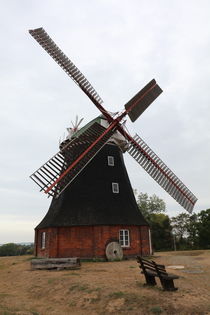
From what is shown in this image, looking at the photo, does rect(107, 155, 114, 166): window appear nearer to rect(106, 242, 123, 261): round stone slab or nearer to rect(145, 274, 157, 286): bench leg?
rect(106, 242, 123, 261): round stone slab

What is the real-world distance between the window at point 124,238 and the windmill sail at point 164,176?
439 centimetres

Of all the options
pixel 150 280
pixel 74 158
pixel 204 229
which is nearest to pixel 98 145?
pixel 74 158

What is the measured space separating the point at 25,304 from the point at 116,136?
46.2 ft

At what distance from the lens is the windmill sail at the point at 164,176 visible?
1727 cm

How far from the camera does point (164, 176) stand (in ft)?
58.1

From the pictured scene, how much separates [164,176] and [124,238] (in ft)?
17.6

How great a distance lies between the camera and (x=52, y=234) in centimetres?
1730

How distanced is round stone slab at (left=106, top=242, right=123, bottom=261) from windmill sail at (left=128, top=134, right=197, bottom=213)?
518 cm

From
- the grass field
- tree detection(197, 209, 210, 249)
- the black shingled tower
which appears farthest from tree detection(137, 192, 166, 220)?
the grass field

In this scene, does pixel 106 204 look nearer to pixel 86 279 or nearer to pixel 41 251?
pixel 41 251

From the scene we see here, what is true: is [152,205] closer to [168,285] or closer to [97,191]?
[97,191]

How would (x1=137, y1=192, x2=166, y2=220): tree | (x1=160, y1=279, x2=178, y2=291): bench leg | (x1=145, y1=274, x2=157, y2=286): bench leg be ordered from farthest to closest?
1. (x1=137, y1=192, x2=166, y2=220): tree
2. (x1=145, y1=274, x2=157, y2=286): bench leg
3. (x1=160, y1=279, x2=178, y2=291): bench leg

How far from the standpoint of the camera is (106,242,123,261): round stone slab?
16906mm

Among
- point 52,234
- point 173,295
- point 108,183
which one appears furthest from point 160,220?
point 173,295
